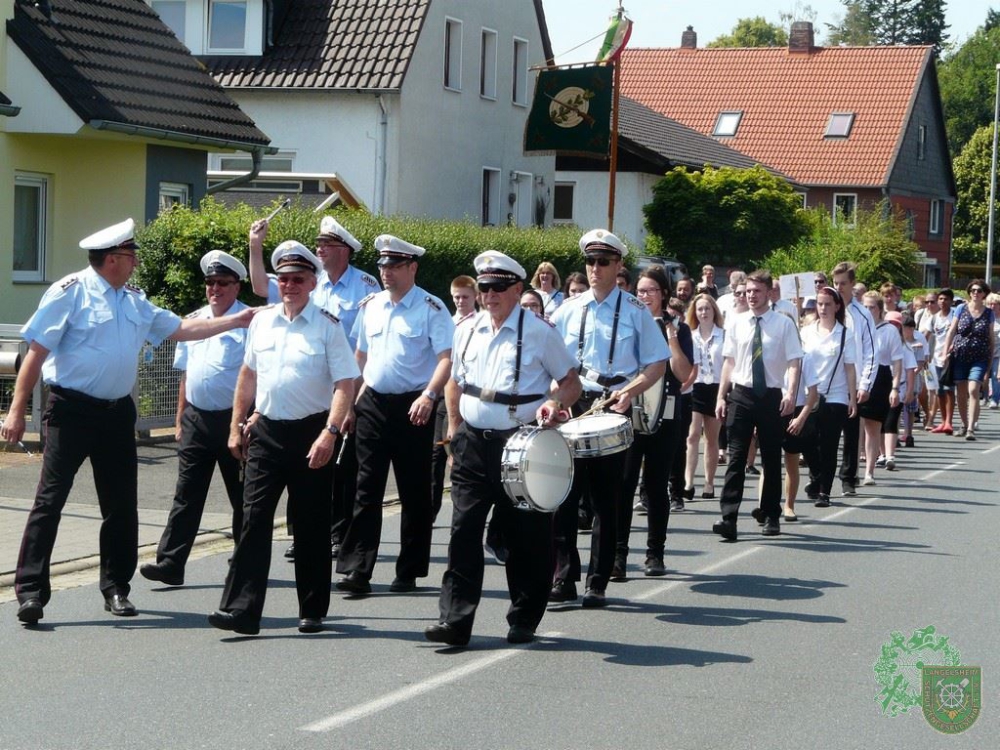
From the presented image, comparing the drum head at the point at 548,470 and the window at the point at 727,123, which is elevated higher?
the window at the point at 727,123

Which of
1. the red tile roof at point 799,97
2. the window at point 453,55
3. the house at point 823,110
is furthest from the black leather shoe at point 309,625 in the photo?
the red tile roof at point 799,97

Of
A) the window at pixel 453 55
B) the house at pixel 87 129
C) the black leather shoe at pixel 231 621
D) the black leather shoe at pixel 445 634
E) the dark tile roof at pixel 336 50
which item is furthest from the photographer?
the window at pixel 453 55

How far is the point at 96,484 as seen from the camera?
886 cm

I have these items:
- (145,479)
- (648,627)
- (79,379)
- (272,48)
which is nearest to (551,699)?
(648,627)

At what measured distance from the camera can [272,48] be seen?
33625mm

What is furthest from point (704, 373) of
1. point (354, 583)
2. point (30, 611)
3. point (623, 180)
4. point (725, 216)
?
point (623, 180)

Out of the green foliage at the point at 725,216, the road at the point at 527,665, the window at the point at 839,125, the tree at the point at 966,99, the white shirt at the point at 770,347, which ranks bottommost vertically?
the road at the point at 527,665

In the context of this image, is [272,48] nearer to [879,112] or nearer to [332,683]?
[332,683]

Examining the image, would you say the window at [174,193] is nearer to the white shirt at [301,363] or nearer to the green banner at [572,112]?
the green banner at [572,112]

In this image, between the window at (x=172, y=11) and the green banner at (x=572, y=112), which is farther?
the window at (x=172, y=11)

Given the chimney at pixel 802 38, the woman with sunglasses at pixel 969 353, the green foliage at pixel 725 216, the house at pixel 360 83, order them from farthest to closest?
the chimney at pixel 802 38 → the green foliage at pixel 725 216 → the house at pixel 360 83 → the woman with sunglasses at pixel 969 353

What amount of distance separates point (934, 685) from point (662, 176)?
39.6 meters

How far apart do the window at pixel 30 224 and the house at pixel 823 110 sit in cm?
4407

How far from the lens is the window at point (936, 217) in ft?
234
